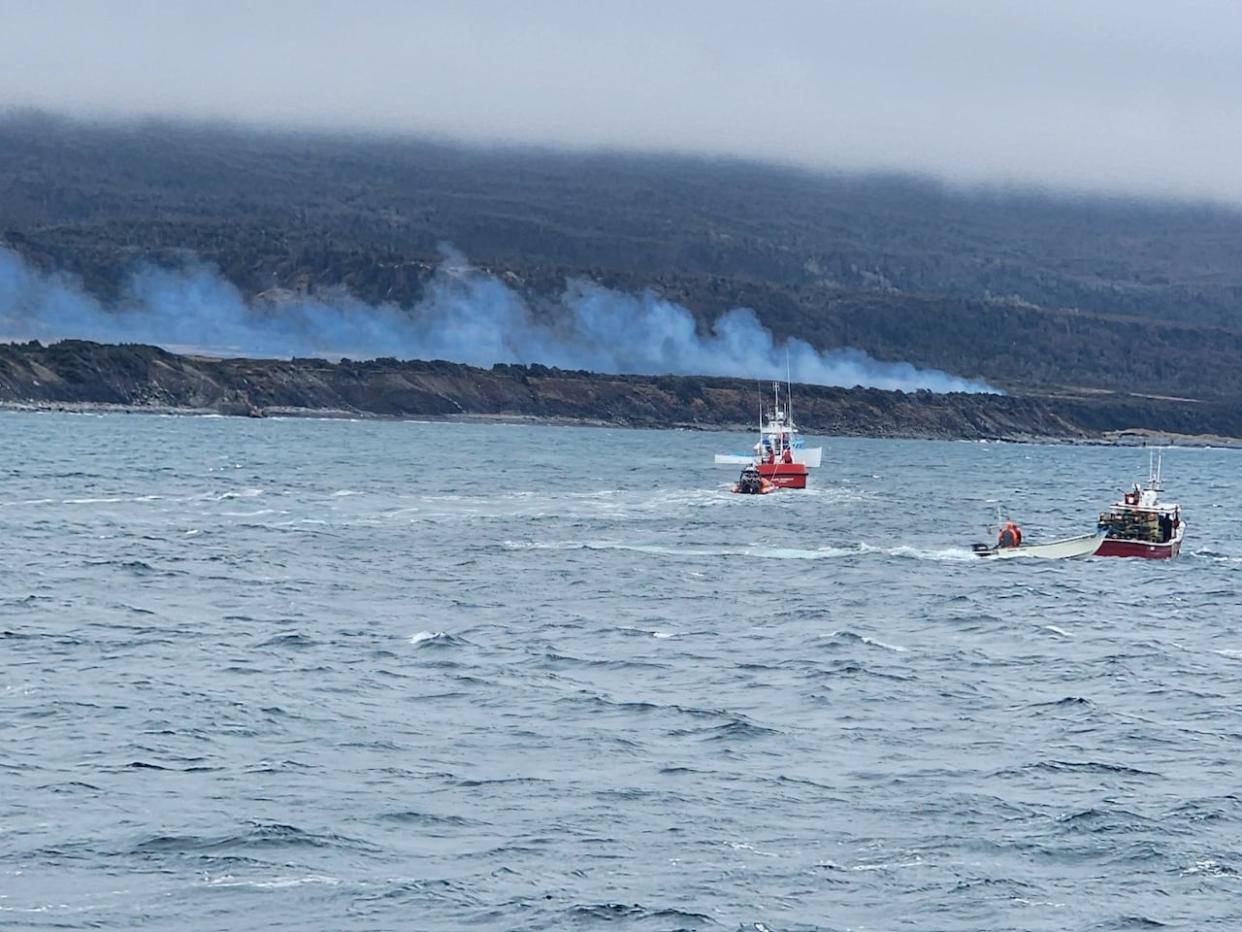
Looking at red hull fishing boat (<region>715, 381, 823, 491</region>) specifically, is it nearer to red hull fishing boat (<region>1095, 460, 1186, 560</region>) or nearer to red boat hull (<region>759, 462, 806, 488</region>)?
red boat hull (<region>759, 462, 806, 488</region>)

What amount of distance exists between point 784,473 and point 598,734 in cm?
8814

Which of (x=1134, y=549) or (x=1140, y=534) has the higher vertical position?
(x=1140, y=534)

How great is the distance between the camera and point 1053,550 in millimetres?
83375

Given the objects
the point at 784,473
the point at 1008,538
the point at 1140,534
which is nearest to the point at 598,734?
the point at 1008,538

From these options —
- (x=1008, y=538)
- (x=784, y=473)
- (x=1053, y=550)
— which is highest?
(x=1008, y=538)

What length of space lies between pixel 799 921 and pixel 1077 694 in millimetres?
19643

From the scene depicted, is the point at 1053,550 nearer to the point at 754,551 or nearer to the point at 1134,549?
the point at 1134,549

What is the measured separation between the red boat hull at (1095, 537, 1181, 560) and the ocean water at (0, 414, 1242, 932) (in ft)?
10.6

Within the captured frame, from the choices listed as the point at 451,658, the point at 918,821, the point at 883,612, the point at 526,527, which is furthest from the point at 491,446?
the point at 918,821

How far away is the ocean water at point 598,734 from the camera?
29.2m

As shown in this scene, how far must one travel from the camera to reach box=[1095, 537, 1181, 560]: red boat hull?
277 feet

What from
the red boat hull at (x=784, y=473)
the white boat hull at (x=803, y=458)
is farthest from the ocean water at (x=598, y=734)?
the white boat hull at (x=803, y=458)

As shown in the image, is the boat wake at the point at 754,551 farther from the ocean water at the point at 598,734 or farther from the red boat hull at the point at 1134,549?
the red boat hull at the point at 1134,549

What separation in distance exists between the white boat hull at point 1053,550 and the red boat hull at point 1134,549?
0.93ft
